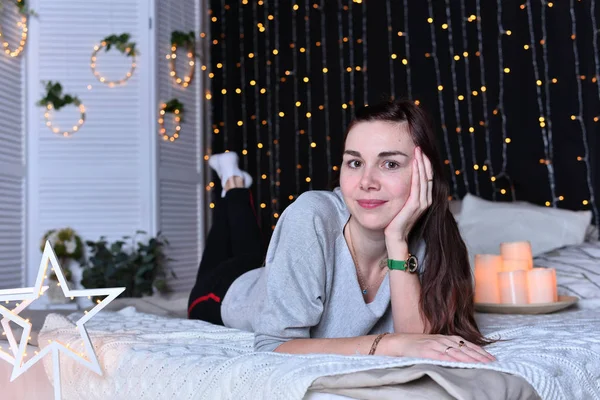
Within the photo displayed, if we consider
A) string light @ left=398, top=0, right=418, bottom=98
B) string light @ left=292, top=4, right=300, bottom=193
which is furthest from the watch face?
string light @ left=292, top=4, right=300, bottom=193

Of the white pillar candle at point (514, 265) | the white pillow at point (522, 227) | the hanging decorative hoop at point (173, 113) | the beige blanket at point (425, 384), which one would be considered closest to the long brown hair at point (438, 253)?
the beige blanket at point (425, 384)

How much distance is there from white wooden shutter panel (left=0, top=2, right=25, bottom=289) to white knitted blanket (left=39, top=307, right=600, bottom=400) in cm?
193

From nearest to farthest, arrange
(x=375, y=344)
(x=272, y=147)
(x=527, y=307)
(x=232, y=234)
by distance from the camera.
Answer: (x=375, y=344), (x=527, y=307), (x=232, y=234), (x=272, y=147)

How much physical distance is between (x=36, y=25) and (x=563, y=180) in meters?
2.75

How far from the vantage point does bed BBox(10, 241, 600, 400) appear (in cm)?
103

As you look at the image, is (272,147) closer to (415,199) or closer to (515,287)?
(515,287)

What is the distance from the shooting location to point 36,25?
370 centimetres

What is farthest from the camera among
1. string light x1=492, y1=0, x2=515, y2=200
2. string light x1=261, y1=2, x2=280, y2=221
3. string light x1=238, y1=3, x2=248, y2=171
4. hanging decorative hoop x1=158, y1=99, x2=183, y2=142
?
string light x1=238, y1=3, x2=248, y2=171

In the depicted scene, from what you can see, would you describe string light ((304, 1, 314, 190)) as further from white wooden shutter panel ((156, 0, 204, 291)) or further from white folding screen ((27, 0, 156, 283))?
white folding screen ((27, 0, 156, 283))

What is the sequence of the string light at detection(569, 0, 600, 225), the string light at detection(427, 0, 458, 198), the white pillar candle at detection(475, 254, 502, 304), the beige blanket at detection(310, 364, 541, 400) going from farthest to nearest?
the string light at detection(427, 0, 458, 198) < the string light at detection(569, 0, 600, 225) < the white pillar candle at detection(475, 254, 502, 304) < the beige blanket at detection(310, 364, 541, 400)

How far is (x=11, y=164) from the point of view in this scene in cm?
351

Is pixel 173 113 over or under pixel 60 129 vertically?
over

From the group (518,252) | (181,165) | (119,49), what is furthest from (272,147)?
(518,252)

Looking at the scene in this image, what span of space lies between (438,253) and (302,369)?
0.60m
